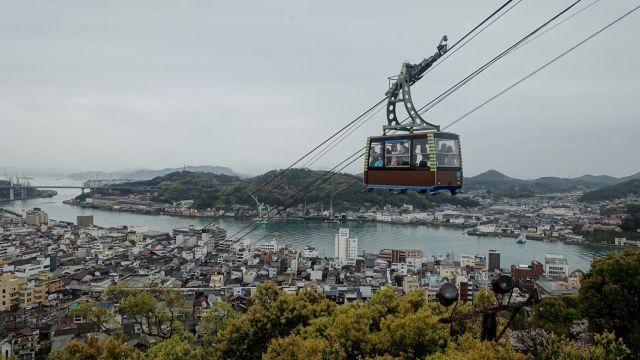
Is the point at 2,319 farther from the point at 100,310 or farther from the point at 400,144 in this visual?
the point at 400,144

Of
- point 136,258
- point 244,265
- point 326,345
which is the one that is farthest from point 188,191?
point 326,345

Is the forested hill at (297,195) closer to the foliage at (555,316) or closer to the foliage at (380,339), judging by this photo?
the foliage at (555,316)

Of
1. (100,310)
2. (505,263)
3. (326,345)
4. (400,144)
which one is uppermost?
(400,144)

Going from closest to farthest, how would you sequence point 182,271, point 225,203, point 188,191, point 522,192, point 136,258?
point 182,271 → point 136,258 → point 225,203 → point 188,191 → point 522,192

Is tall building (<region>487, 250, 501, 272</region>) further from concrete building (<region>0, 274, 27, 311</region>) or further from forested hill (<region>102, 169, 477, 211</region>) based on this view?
forested hill (<region>102, 169, 477, 211</region>)

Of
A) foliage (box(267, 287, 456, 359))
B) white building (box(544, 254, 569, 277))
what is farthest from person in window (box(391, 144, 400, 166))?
white building (box(544, 254, 569, 277))

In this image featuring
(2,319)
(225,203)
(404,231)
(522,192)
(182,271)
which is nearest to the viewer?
(2,319)

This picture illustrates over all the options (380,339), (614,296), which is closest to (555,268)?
(614,296)

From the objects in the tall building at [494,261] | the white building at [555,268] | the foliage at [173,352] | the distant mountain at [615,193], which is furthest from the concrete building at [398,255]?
the distant mountain at [615,193]
